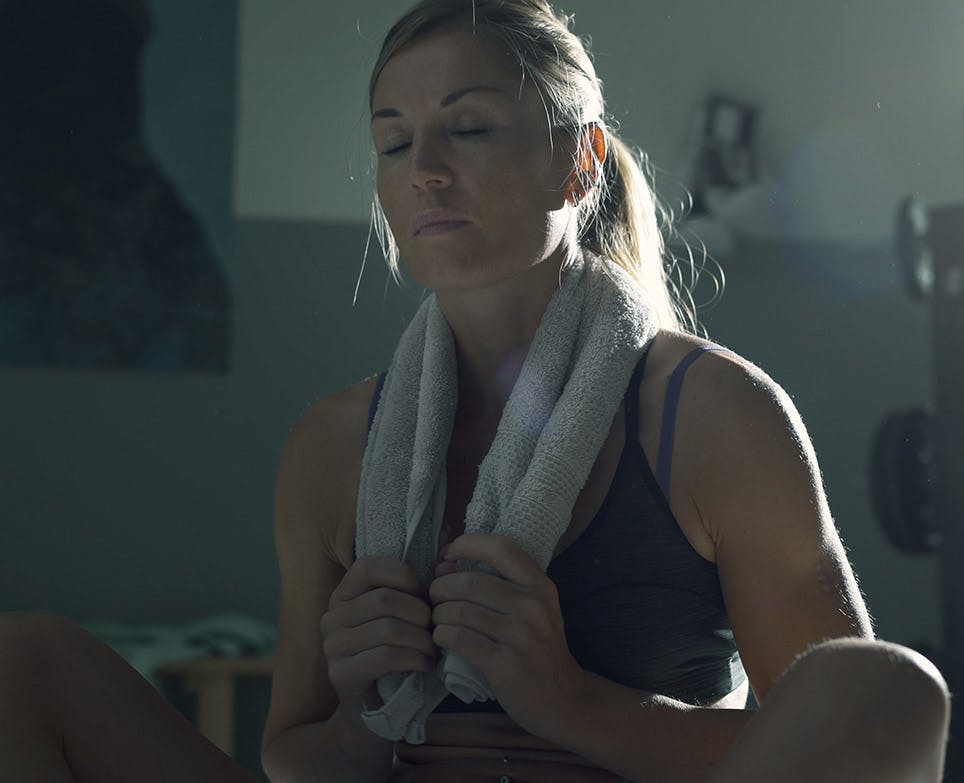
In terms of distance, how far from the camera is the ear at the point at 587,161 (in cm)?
101

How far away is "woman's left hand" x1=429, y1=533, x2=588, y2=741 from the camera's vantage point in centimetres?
81

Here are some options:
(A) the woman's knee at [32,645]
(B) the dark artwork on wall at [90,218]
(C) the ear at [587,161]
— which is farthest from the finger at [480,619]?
(B) the dark artwork on wall at [90,218]

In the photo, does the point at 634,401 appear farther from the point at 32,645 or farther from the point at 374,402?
the point at 32,645

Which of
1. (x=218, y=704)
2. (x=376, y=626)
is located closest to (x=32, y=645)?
(x=376, y=626)

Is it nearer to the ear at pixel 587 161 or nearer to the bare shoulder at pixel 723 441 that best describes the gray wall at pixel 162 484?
the ear at pixel 587 161

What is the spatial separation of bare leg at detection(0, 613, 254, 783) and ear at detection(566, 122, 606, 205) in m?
0.52

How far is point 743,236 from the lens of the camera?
2.08 metres

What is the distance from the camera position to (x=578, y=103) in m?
1.03

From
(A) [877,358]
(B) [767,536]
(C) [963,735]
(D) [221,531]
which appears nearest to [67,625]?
(B) [767,536]

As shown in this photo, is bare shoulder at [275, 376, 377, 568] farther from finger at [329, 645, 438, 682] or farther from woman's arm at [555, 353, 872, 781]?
woman's arm at [555, 353, 872, 781]

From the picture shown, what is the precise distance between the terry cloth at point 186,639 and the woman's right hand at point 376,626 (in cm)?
110

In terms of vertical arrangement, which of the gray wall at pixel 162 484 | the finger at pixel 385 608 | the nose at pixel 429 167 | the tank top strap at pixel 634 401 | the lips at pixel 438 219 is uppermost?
the nose at pixel 429 167

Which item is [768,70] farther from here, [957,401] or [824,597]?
[824,597]

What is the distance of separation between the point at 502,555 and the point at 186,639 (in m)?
1.27
